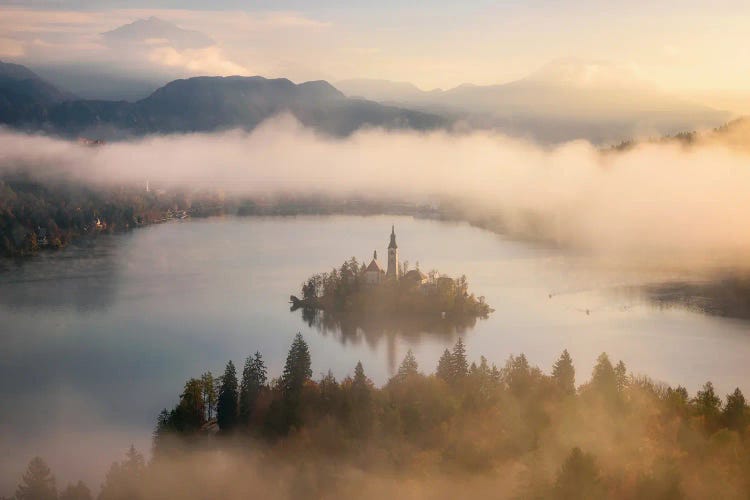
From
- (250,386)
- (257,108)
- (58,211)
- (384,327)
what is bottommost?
(384,327)

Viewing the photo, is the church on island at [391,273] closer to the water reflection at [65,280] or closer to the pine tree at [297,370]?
the water reflection at [65,280]

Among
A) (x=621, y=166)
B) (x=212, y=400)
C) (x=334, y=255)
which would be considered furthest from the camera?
(x=621, y=166)

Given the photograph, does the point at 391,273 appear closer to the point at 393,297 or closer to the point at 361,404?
the point at 393,297

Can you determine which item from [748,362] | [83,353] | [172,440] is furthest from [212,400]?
[748,362]

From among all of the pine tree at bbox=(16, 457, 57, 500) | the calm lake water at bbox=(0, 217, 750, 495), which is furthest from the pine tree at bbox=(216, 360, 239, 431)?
the pine tree at bbox=(16, 457, 57, 500)

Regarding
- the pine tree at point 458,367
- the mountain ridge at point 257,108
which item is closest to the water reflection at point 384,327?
the pine tree at point 458,367

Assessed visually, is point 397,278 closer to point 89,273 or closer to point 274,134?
point 89,273

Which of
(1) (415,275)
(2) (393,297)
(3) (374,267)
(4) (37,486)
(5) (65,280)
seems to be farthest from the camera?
(5) (65,280)

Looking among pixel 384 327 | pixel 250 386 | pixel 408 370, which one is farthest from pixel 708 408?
pixel 384 327
